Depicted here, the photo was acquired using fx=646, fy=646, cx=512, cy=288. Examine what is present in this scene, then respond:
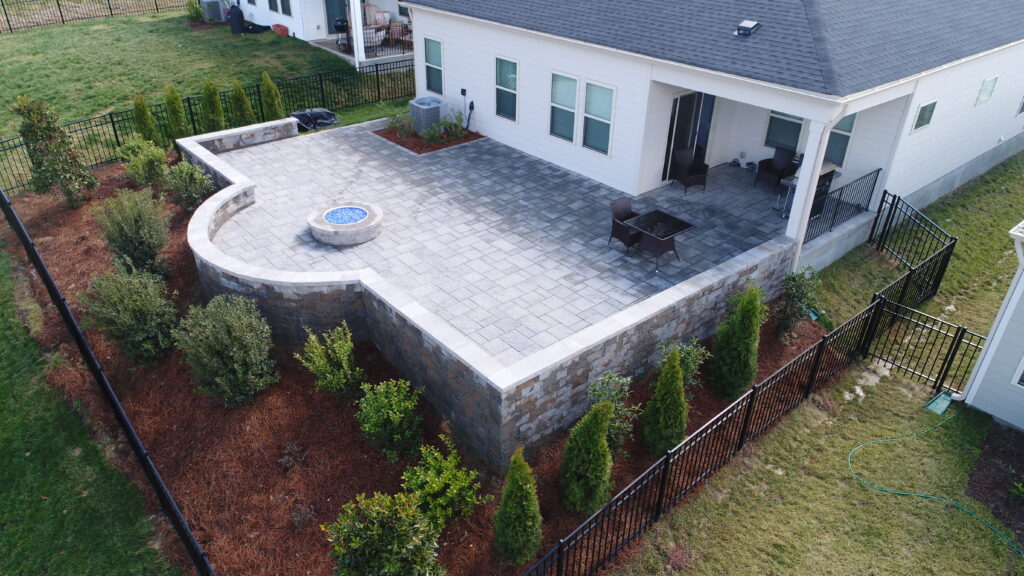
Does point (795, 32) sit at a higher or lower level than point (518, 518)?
higher

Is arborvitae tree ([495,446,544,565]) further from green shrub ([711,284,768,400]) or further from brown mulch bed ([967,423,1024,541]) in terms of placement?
brown mulch bed ([967,423,1024,541])

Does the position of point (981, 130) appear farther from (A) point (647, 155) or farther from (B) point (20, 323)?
(B) point (20, 323)

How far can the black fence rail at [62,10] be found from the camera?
86.3 ft

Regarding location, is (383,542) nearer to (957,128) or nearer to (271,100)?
(271,100)

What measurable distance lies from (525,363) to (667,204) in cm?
653

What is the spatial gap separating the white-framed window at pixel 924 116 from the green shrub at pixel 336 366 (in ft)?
38.3

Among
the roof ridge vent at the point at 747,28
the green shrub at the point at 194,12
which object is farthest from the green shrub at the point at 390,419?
the green shrub at the point at 194,12

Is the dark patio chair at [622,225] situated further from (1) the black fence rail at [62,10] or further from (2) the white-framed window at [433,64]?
(1) the black fence rail at [62,10]

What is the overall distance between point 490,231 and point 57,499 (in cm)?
788

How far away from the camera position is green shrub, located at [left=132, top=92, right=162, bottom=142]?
53.7 ft

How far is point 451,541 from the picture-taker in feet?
25.5

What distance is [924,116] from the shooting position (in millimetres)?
13117

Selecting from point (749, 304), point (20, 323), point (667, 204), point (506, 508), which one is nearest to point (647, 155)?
point (667, 204)

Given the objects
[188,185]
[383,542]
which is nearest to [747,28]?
[383,542]
